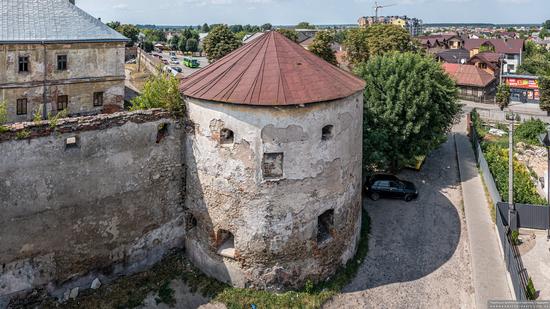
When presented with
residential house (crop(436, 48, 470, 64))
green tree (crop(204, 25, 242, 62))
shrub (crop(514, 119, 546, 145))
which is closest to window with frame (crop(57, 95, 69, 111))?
shrub (crop(514, 119, 546, 145))

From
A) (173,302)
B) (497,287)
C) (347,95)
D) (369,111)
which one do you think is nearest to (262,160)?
(347,95)

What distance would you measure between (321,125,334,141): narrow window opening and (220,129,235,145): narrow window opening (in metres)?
3.59

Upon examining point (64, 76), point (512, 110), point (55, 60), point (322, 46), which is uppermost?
point (322, 46)

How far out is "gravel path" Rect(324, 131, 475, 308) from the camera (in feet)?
59.2

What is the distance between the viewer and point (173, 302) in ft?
57.4

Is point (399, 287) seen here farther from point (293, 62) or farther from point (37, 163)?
point (37, 163)

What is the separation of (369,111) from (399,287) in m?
12.8

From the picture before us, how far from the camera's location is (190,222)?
19.8 meters

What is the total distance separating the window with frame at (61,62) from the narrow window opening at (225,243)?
20904 mm

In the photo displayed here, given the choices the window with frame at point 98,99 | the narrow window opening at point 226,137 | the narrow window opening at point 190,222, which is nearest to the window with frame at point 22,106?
the window with frame at point 98,99

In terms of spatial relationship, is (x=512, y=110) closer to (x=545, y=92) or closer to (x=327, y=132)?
(x=545, y=92)

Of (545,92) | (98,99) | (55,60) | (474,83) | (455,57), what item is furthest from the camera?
(455,57)

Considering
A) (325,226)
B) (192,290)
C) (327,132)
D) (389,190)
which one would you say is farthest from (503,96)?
(192,290)

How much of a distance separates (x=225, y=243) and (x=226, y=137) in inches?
179
